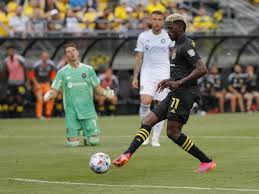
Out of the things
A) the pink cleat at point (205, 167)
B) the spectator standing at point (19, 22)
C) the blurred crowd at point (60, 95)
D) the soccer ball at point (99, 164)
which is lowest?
the blurred crowd at point (60, 95)

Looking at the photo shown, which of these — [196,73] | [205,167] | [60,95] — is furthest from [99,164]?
[60,95]

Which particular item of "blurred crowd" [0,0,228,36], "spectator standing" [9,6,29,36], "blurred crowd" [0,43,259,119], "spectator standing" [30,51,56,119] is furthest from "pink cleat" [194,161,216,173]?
"spectator standing" [9,6,29,36]

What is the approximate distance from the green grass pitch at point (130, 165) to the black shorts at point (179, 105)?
82 cm

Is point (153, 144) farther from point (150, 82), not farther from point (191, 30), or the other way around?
point (191, 30)

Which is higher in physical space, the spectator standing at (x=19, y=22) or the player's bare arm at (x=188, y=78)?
the player's bare arm at (x=188, y=78)

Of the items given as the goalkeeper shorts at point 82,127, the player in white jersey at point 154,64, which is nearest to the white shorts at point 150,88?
the player in white jersey at point 154,64

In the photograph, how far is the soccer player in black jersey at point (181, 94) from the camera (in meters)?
13.6

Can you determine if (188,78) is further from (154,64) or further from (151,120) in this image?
(154,64)

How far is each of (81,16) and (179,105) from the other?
20.7 m

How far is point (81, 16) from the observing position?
34.0 m

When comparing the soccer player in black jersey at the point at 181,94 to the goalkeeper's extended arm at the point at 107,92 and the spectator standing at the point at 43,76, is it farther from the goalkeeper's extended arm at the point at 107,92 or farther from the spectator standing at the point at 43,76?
the spectator standing at the point at 43,76

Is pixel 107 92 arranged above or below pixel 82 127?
above

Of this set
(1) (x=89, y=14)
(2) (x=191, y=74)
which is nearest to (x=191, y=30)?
(1) (x=89, y=14)

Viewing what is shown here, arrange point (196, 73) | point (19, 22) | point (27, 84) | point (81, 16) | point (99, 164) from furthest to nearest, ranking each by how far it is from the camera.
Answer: point (81, 16) < point (19, 22) < point (27, 84) < point (196, 73) < point (99, 164)
